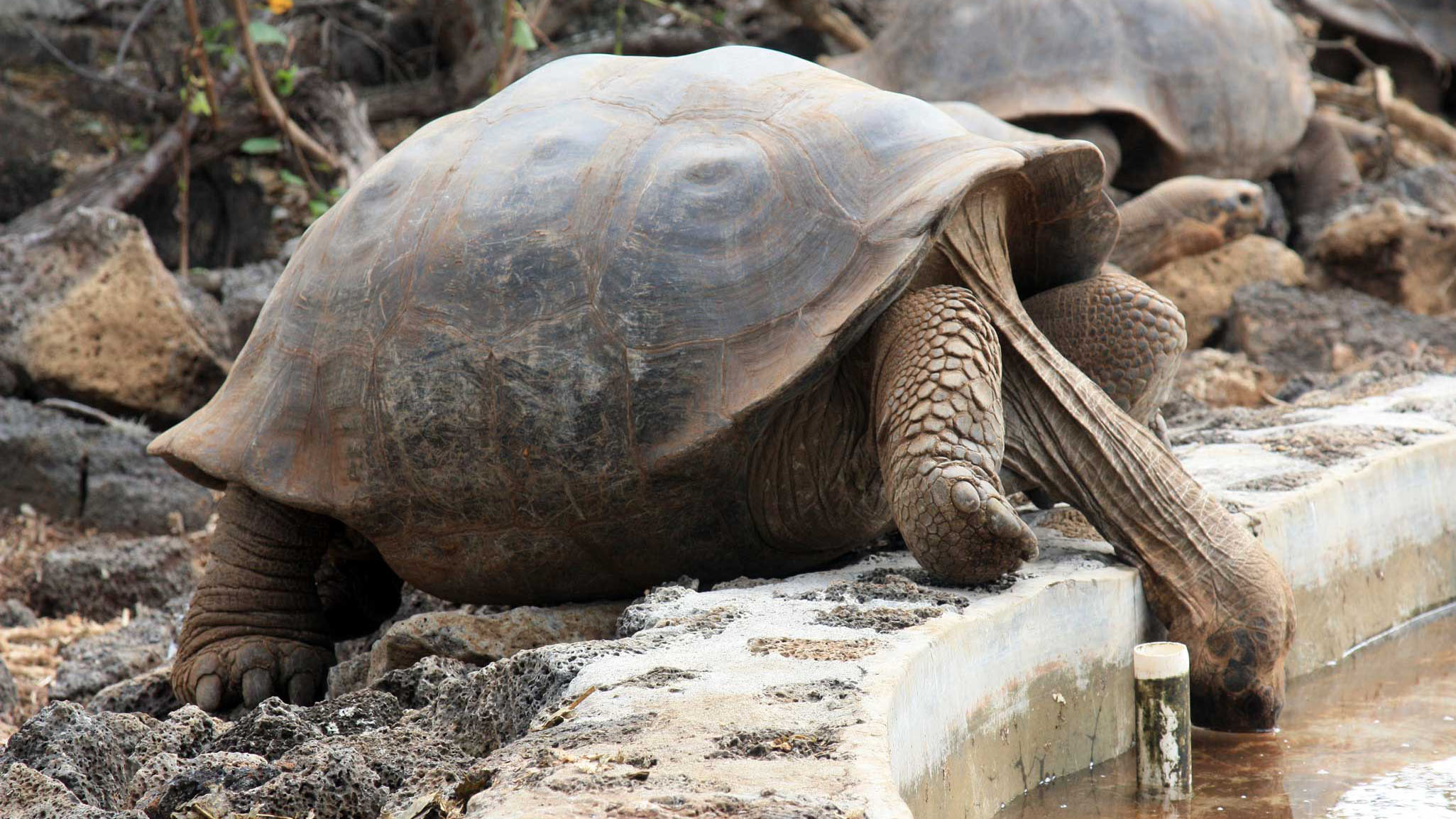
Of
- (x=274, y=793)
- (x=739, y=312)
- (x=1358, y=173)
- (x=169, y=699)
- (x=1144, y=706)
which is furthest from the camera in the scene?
(x=1358, y=173)

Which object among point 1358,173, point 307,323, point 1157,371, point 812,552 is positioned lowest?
point 1358,173

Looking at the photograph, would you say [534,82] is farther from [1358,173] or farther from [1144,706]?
[1358,173]

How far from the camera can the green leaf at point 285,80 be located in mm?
6027

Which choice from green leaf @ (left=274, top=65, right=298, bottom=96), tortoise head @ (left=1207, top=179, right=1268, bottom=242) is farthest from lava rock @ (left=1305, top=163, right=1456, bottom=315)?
green leaf @ (left=274, top=65, right=298, bottom=96)

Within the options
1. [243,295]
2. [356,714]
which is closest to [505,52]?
[243,295]

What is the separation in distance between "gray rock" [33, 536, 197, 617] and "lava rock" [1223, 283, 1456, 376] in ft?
13.9

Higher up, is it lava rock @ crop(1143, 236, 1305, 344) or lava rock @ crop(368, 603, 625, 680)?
lava rock @ crop(368, 603, 625, 680)

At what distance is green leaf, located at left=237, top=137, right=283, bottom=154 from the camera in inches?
238

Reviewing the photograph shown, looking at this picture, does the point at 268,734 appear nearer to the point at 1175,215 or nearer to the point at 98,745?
the point at 98,745

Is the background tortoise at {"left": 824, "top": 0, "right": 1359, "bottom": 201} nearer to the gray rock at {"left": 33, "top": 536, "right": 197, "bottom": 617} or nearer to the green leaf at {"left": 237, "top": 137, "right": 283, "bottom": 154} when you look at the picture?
the green leaf at {"left": 237, "top": 137, "right": 283, "bottom": 154}

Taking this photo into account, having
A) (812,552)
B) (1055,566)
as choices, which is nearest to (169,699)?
(812,552)

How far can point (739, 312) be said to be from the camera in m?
2.91

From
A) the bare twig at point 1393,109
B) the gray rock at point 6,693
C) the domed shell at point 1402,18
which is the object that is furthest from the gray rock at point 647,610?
the domed shell at point 1402,18

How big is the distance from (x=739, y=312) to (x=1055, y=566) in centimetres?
80
